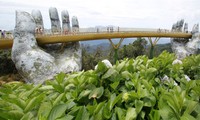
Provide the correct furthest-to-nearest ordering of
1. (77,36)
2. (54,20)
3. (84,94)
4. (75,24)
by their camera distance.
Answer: (75,24)
(77,36)
(54,20)
(84,94)

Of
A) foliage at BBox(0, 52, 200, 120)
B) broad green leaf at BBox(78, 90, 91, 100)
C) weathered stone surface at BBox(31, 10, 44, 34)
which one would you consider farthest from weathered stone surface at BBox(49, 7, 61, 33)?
broad green leaf at BBox(78, 90, 91, 100)

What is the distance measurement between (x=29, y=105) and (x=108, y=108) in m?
0.52

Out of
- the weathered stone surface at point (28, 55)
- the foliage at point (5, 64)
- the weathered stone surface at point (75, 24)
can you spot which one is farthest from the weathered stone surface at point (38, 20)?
the foliage at point (5, 64)

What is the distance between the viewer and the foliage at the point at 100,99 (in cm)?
121

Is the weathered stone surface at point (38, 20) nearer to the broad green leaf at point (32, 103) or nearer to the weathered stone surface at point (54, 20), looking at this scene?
the weathered stone surface at point (54, 20)

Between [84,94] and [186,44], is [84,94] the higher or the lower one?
the higher one

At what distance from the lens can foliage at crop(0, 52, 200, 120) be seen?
1.21 meters

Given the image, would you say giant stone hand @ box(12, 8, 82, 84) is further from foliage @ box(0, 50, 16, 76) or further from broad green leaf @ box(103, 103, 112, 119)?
foliage @ box(0, 50, 16, 76)

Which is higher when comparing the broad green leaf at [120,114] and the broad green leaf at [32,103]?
the broad green leaf at [32,103]

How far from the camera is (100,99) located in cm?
173

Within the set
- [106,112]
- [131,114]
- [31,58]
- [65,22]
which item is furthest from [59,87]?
[65,22]

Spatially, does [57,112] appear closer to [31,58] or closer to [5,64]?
[31,58]

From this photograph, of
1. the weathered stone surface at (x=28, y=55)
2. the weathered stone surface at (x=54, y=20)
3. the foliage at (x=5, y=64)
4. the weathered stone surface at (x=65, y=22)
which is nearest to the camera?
the weathered stone surface at (x=28, y=55)

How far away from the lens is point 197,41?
55.3ft
